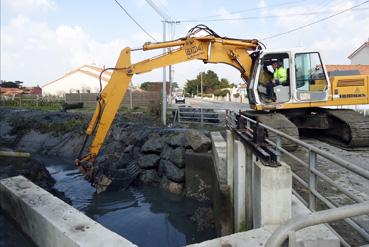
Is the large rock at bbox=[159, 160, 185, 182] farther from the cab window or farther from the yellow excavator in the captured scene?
the cab window

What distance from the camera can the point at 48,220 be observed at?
13.0 ft

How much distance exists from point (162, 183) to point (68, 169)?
488 centimetres

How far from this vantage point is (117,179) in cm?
1165

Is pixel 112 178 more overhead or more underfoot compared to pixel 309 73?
more underfoot

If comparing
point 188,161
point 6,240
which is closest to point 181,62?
point 188,161

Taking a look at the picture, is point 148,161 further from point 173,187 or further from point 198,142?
point 198,142

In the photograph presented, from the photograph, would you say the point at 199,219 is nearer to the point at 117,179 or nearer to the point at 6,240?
the point at 117,179

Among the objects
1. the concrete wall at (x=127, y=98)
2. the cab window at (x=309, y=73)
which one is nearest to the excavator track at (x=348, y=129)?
the cab window at (x=309, y=73)

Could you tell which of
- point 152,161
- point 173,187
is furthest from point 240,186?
point 152,161

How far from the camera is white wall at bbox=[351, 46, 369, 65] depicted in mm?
42872

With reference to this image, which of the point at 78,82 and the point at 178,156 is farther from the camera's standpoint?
the point at 78,82

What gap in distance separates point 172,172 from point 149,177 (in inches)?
45.2

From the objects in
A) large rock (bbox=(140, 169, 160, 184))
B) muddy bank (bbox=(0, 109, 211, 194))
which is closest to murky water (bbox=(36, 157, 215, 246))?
large rock (bbox=(140, 169, 160, 184))

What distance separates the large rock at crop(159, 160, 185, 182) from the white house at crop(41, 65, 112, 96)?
2074 inches
